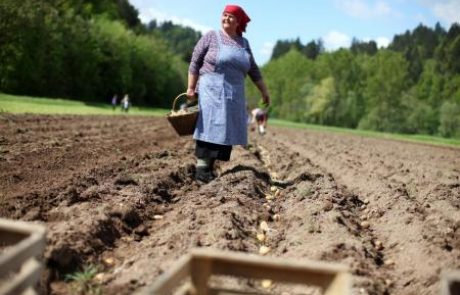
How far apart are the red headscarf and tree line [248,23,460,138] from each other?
197 ft

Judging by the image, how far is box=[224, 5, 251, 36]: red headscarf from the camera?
749 centimetres

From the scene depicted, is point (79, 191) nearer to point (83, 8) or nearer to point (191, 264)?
point (191, 264)

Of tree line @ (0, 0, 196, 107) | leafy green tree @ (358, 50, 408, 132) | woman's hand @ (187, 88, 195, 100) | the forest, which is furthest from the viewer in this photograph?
leafy green tree @ (358, 50, 408, 132)

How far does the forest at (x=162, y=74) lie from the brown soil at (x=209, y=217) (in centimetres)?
3663

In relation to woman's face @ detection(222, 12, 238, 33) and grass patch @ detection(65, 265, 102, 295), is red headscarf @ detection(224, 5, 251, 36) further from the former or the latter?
grass patch @ detection(65, 265, 102, 295)

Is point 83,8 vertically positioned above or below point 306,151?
above

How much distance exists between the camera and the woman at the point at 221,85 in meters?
7.48

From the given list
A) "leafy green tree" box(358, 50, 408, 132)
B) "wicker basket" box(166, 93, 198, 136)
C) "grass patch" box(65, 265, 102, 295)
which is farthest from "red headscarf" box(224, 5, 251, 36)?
"leafy green tree" box(358, 50, 408, 132)

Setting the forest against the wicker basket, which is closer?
the wicker basket

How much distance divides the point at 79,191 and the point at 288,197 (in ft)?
8.10

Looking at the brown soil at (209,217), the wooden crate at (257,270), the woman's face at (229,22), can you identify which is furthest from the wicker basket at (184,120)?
the wooden crate at (257,270)

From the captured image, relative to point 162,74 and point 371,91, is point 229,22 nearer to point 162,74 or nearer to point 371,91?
point 371,91

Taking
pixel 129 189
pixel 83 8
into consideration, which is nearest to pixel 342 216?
pixel 129 189

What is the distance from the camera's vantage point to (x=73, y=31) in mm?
53531
